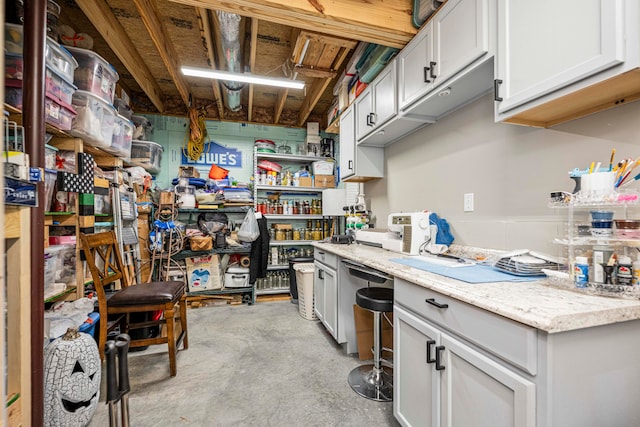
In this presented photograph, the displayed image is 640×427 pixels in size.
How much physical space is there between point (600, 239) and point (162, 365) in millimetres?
2735

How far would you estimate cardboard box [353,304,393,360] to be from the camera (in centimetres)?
224

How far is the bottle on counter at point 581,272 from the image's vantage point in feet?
3.24

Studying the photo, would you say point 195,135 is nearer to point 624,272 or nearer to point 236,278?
point 236,278

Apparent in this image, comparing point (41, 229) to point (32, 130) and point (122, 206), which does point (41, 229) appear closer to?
point (32, 130)

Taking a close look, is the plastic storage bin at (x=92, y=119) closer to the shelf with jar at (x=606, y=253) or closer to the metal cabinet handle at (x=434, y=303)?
the metal cabinet handle at (x=434, y=303)

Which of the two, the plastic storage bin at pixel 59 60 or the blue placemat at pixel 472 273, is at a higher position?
the plastic storage bin at pixel 59 60

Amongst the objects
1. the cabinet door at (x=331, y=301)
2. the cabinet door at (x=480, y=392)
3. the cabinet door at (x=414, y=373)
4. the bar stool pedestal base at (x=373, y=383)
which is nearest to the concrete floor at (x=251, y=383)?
the bar stool pedestal base at (x=373, y=383)

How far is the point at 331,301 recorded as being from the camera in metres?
2.51

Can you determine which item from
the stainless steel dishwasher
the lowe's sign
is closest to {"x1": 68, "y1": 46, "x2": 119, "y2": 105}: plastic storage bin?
the lowe's sign

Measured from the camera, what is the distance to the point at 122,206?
2799 mm

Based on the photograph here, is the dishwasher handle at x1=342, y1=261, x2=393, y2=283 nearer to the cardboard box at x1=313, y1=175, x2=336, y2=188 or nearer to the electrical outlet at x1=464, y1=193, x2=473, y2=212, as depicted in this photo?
the electrical outlet at x1=464, y1=193, x2=473, y2=212

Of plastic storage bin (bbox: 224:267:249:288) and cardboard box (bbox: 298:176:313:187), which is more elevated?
cardboard box (bbox: 298:176:313:187)

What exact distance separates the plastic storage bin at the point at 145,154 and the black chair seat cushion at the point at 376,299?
3148mm

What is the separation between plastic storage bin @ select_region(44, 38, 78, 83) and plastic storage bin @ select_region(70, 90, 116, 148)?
0.64ft
